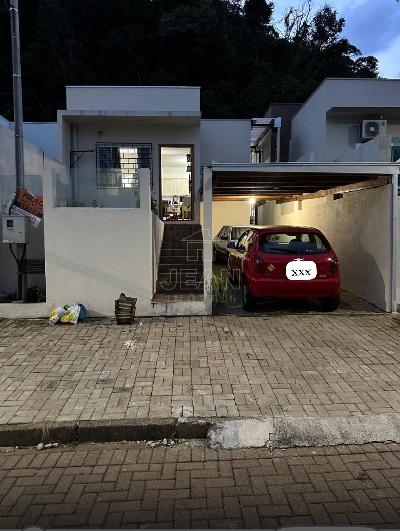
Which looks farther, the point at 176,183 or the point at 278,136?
the point at 278,136

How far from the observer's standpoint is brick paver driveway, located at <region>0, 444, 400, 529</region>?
9.01ft

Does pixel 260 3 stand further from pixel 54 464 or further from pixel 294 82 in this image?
pixel 54 464

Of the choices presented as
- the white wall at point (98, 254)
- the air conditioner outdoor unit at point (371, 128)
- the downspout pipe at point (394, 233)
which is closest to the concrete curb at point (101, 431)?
the white wall at point (98, 254)

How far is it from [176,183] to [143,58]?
19.9 metres

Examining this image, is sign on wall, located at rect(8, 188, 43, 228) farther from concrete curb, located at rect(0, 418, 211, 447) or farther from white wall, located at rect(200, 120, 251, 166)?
white wall, located at rect(200, 120, 251, 166)

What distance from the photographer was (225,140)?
1495 centimetres

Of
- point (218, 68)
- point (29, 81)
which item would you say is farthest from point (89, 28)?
point (218, 68)

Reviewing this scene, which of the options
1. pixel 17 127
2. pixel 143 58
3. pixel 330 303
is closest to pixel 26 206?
pixel 17 127

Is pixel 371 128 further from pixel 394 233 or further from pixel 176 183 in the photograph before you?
pixel 394 233

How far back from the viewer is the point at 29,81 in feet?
99.5

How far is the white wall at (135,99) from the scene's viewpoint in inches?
541

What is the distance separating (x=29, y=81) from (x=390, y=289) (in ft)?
98.6

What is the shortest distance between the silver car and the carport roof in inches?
148

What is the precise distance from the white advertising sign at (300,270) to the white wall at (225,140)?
833 cm
